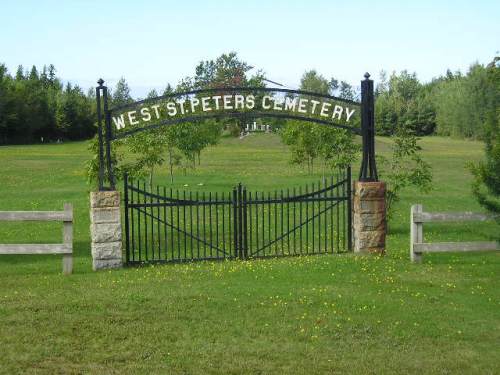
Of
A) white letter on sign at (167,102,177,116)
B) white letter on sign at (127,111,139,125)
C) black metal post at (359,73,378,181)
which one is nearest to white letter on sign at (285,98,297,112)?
black metal post at (359,73,378,181)

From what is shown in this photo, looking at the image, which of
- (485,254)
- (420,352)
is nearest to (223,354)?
(420,352)

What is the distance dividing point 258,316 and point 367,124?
546cm

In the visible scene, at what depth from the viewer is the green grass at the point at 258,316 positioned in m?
6.95

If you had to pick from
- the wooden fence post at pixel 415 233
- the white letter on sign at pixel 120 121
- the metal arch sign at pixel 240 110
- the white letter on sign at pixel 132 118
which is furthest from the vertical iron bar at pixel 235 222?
the wooden fence post at pixel 415 233

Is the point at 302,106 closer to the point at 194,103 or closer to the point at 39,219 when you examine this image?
the point at 194,103

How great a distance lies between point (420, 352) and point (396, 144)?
10.5 m

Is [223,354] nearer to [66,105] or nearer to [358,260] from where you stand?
[358,260]

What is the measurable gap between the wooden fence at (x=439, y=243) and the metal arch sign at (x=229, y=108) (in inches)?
87.7

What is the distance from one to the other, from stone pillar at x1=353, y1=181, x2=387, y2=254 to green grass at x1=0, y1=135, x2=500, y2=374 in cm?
34

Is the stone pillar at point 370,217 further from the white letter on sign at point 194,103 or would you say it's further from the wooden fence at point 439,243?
the white letter on sign at point 194,103

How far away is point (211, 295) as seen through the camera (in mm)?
9430

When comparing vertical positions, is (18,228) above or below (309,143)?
below

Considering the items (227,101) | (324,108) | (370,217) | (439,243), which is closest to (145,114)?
(227,101)

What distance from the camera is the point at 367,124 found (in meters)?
12.7
